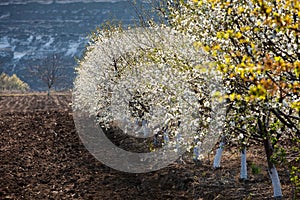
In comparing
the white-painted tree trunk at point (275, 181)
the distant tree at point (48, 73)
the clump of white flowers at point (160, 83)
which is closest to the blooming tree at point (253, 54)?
the white-painted tree trunk at point (275, 181)

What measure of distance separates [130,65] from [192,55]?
7602 millimetres

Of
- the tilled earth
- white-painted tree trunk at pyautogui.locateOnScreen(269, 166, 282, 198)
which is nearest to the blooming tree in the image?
white-painted tree trunk at pyautogui.locateOnScreen(269, 166, 282, 198)

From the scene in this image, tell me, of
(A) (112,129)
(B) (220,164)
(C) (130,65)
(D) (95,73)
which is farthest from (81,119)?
(B) (220,164)

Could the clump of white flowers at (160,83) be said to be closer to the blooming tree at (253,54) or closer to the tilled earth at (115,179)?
the blooming tree at (253,54)

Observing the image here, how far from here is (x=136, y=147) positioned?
19.3 meters

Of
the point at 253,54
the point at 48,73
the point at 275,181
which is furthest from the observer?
the point at 48,73

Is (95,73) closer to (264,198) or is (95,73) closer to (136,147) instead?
(136,147)

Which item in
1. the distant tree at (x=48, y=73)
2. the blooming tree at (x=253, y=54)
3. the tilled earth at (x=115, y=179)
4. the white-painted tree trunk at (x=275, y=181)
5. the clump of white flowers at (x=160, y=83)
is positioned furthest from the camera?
the distant tree at (x=48, y=73)

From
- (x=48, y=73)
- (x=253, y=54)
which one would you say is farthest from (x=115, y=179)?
(x=48, y=73)

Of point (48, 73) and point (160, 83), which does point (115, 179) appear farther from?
point (48, 73)

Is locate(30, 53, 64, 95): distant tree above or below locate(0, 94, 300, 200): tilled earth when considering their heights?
below

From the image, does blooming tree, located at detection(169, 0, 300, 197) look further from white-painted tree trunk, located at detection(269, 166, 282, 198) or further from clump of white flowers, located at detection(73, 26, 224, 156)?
clump of white flowers, located at detection(73, 26, 224, 156)

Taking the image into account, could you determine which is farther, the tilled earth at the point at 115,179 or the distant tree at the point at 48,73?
the distant tree at the point at 48,73

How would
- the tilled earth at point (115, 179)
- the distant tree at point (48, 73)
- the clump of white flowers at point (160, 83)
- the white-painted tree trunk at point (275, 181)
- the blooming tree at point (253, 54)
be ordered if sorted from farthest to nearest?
the distant tree at point (48, 73) → the tilled earth at point (115, 179) → the white-painted tree trunk at point (275, 181) → the clump of white flowers at point (160, 83) → the blooming tree at point (253, 54)
